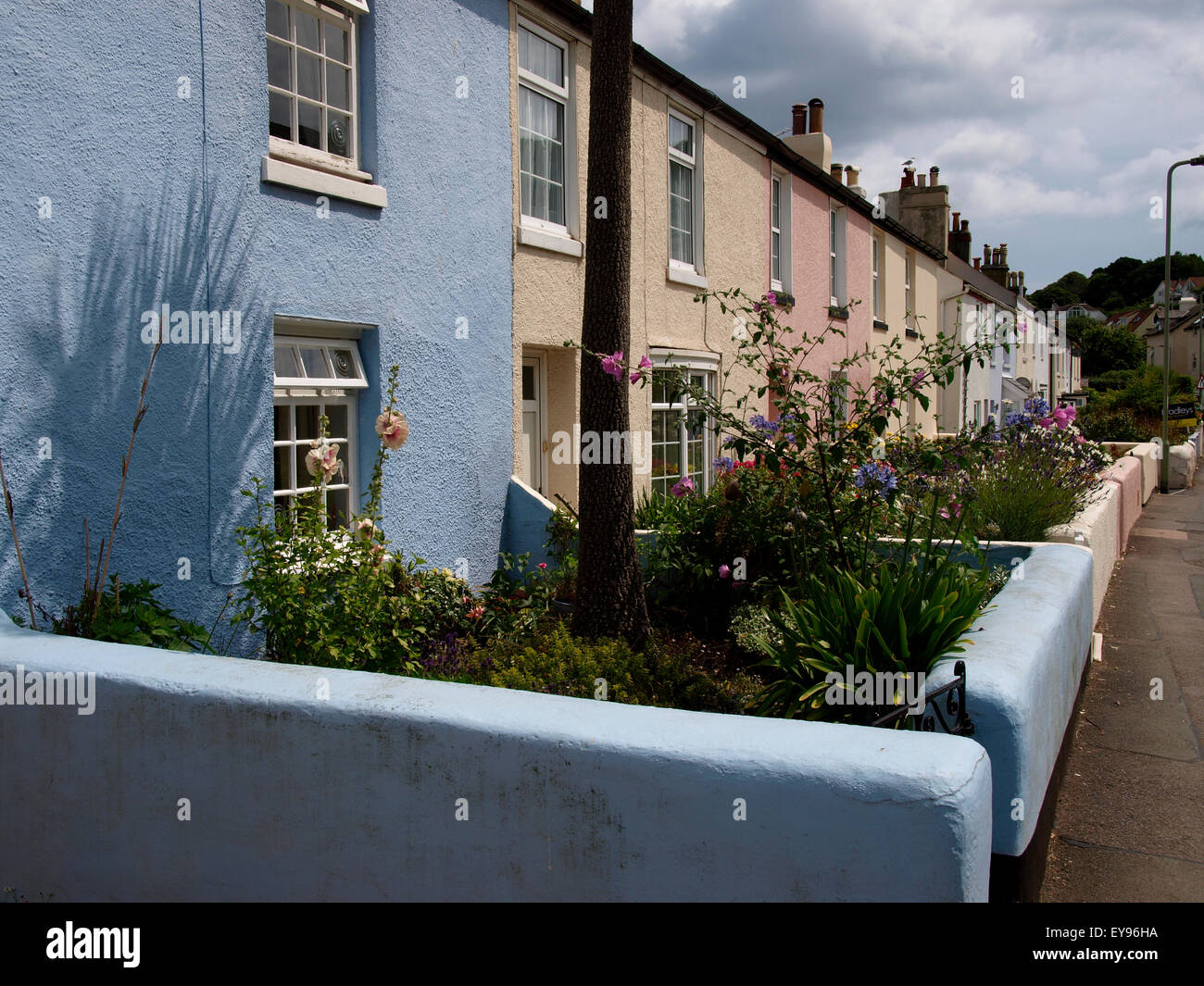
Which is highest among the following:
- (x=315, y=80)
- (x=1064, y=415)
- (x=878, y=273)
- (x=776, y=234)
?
(x=878, y=273)

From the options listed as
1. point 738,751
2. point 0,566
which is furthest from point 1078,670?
point 0,566

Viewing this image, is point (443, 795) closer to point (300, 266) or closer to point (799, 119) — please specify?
point (300, 266)

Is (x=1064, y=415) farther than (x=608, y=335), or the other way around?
(x=1064, y=415)

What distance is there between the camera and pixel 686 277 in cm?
1127

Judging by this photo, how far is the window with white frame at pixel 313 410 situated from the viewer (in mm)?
6637

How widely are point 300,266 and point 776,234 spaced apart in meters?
9.48

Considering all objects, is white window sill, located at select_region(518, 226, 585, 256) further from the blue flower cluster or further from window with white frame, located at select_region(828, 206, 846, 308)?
window with white frame, located at select_region(828, 206, 846, 308)

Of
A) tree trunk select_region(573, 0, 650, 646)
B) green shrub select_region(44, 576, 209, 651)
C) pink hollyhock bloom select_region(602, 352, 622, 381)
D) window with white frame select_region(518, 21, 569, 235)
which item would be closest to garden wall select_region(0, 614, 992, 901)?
green shrub select_region(44, 576, 209, 651)

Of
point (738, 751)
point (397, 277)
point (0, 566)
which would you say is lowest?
point (738, 751)

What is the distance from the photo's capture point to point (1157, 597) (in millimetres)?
10500

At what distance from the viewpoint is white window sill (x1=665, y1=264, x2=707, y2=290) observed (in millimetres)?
10984

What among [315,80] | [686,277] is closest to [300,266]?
[315,80]
